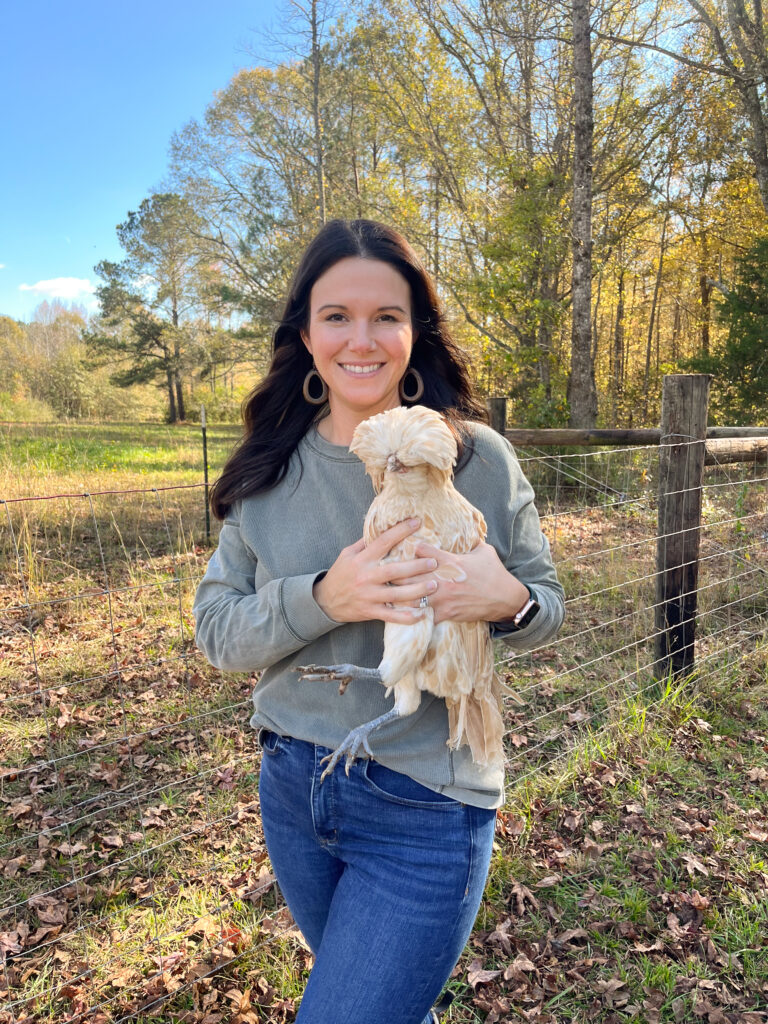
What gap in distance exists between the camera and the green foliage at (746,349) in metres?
12.5

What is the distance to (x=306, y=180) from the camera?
21.4 metres

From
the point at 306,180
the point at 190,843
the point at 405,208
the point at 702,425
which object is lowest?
the point at 190,843

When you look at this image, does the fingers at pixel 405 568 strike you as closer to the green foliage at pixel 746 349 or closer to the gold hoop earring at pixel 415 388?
the gold hoop earring at pixel 415 388

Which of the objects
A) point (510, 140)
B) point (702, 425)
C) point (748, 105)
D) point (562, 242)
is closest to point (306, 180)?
point (510, 140)

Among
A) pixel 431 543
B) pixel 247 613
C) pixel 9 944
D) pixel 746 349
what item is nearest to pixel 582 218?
pixel 746 349

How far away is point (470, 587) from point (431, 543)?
0.47 feet

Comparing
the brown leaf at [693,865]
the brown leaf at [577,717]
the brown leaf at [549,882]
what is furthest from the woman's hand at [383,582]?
the brown leaf at [577,717]

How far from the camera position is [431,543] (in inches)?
61.3

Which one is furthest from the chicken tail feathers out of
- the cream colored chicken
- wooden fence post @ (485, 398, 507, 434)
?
wooden fence post @ (485, 398, 507, 434)

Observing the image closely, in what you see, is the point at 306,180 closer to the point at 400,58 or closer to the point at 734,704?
the point at 400,58

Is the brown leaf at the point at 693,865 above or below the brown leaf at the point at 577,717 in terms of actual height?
below

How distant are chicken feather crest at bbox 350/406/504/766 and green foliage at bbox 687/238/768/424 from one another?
13.4 metres

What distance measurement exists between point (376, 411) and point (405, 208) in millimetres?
15475

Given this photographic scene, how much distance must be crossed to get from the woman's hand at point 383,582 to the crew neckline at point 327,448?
43 centimetres
